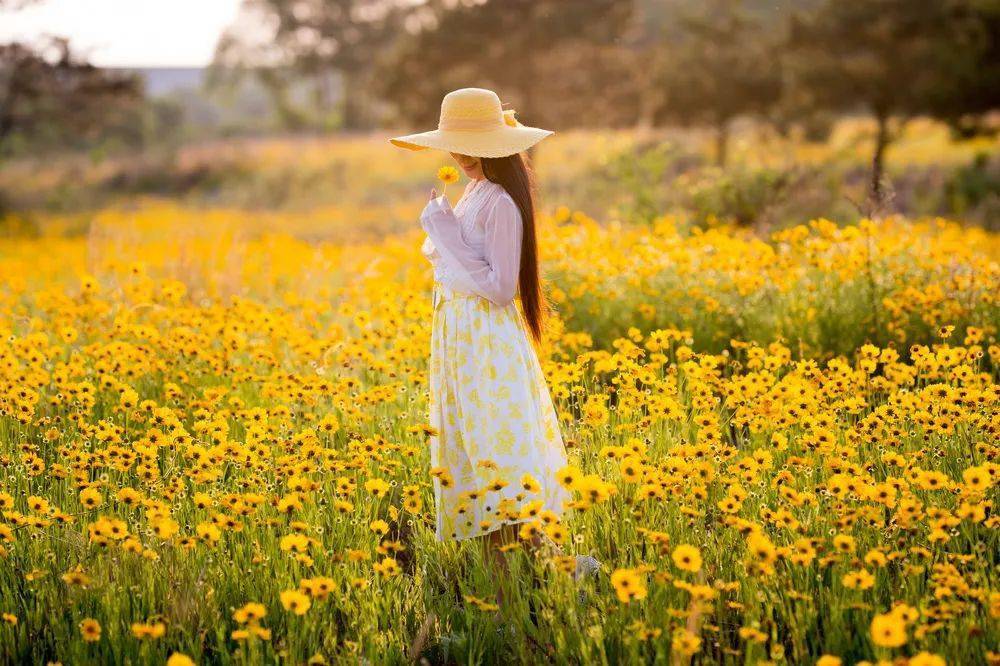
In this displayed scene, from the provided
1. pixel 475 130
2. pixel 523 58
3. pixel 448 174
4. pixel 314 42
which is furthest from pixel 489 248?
pixel 314 42

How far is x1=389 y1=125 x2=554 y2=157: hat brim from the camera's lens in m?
3.39

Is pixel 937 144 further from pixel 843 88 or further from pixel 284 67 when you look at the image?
pixel 284 67

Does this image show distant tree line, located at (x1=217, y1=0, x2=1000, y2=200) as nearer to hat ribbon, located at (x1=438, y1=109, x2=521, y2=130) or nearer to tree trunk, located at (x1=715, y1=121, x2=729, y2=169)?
tree trunk, located at (x1=715, y1=121, x2=729, y2=169)

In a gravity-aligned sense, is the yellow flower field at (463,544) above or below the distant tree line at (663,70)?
below

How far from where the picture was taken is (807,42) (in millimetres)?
23438

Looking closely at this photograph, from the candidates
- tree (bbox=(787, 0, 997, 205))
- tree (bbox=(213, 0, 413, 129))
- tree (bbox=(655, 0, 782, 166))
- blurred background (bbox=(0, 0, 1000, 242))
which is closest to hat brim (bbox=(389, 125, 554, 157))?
blurred background (bbox=(0, 0, 1000, 242))

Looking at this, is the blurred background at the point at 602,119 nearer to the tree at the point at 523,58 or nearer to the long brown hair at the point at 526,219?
the tree at the point at 523,58

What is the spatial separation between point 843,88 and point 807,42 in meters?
1.94

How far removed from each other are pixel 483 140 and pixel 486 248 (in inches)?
14.5

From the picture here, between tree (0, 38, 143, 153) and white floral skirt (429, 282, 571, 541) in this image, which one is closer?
white floral skirt (429, 282, 571, 541)

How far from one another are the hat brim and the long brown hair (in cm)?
7

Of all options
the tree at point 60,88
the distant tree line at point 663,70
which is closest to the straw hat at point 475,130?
the distant tree line at point 663,70

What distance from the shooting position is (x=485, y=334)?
345cm

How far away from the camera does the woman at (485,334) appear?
3377mm
